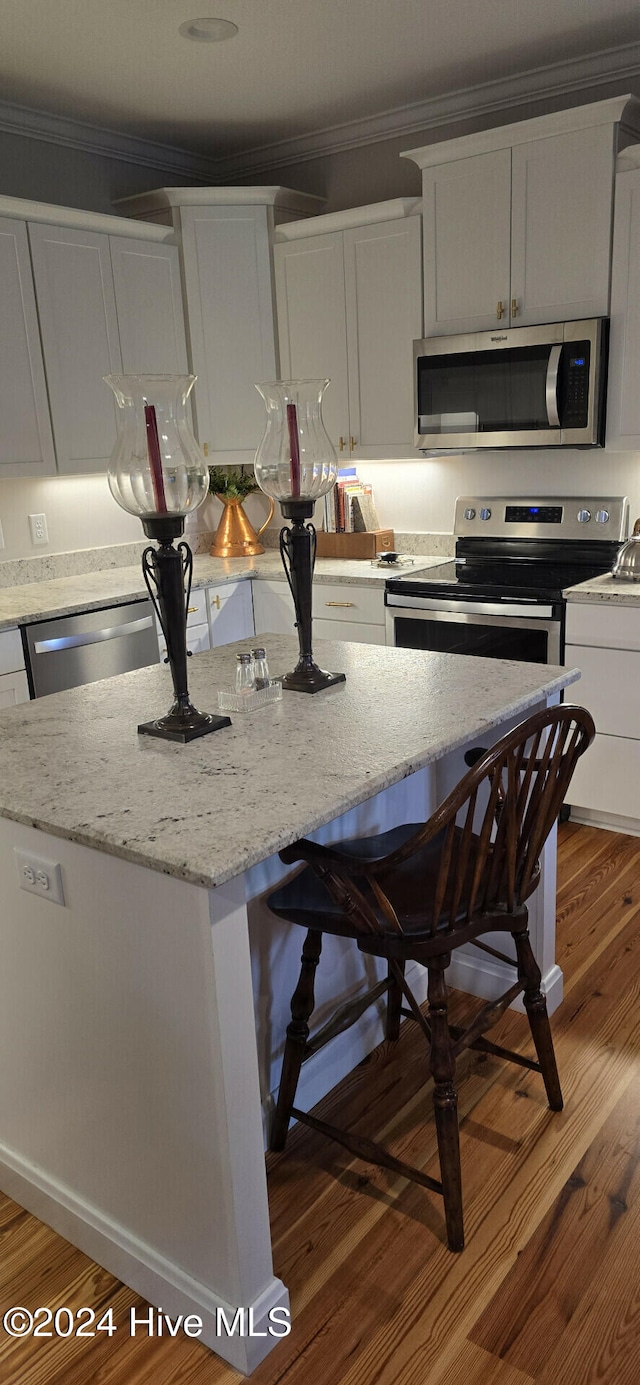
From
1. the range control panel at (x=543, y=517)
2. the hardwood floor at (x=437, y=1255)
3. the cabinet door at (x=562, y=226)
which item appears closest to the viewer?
the hardwood floor at (x=437, y=1255)

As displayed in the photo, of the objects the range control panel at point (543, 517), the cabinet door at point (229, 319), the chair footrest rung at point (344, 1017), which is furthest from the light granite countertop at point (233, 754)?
→ the cabinet door at point (229, 319)

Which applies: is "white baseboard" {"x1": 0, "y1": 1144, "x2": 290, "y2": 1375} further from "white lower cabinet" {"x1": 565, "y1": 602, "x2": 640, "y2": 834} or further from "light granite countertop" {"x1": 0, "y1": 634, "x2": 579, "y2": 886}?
"white lower cabinet" {"x1": 565, "y1": 602, "x2": 640, "y2": 834}

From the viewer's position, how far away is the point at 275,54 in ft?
10.8

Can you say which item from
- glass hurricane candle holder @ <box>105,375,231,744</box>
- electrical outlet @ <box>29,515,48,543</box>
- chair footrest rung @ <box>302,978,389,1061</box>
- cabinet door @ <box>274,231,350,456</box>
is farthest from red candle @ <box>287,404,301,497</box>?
electrical outlet @ <box>29,515,48,543</box>

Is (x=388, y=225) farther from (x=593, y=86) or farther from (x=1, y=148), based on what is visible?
(x=1, y=148)

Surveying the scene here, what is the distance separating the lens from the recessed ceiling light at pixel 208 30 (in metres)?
3.00

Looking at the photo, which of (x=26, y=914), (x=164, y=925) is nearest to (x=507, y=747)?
(x=164, y=925)

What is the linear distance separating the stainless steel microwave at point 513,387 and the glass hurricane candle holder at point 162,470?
6.81ft

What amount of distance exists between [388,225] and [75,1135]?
11.3 feet

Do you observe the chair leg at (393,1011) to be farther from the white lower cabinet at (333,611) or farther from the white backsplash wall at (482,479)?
the white backsplash wall at (482,479)

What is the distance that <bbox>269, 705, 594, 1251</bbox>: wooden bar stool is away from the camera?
62.1 inches

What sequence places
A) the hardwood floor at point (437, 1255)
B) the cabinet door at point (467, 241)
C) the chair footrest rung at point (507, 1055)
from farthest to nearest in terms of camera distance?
the cabinet door at point (467, 241)
the chair footrest rung at point (507, 1055)
the hardwood floor at point (437, 1255)

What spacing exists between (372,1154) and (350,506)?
10.0 ft

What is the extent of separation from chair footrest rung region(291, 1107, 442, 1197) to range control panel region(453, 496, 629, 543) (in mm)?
2559
